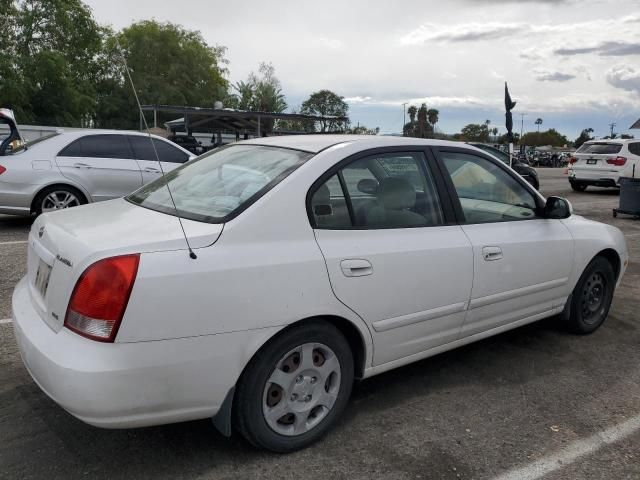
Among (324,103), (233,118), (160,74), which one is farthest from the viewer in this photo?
(324,103)

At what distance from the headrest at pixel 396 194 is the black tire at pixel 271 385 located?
2.71 feet

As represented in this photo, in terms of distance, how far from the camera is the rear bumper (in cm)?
226

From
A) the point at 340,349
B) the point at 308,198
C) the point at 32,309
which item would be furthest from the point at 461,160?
the point at 32,309

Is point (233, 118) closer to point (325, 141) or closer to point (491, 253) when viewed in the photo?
point (325, 141)

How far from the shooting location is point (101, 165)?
844 cm

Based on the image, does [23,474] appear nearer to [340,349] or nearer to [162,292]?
[162,292]

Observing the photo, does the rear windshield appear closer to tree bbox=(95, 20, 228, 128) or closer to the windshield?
the windshield

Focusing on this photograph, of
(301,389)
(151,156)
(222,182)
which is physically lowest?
(301,389)

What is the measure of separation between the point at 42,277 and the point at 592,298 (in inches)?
151

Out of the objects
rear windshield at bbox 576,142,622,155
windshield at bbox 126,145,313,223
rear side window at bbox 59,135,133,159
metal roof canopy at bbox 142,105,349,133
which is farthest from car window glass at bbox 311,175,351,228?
metal roof canopy at bbox 142,105,349,133

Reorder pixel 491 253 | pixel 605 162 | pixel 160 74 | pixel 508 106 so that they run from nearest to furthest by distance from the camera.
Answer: pixel 491 253 → pixel 508 106 → pixel 605 162 → pixel 160 74

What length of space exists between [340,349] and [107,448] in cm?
120

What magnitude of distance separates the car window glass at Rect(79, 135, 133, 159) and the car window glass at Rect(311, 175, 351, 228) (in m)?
6.52

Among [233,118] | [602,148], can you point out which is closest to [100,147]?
[602,148]
